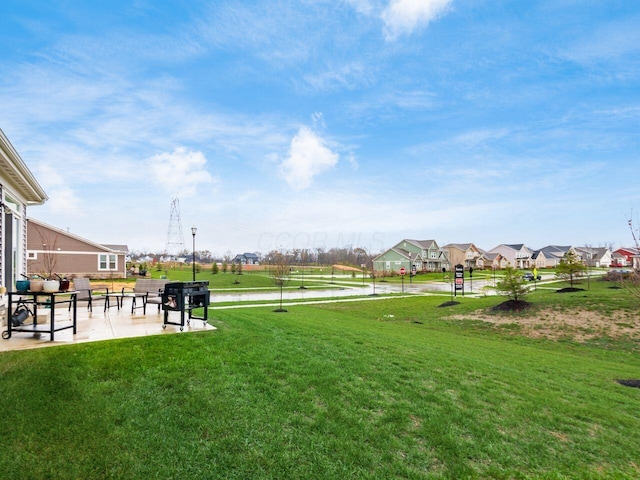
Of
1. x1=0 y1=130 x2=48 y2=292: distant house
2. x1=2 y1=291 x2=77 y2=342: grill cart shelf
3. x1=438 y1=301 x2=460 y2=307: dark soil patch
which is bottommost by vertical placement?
x1=438 y1=301 x2=460 y2=307: dark soil patch

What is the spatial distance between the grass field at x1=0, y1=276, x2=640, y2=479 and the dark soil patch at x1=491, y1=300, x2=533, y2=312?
9.79 meters

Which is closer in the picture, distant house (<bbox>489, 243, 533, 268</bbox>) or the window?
the window

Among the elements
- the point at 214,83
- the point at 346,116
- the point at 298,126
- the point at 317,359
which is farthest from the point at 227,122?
the point at 317,359

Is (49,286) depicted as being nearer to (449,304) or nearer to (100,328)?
(100,328)

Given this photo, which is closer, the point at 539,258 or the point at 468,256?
the point at 468,256

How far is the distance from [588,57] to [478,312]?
420 inches

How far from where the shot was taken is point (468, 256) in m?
66.6

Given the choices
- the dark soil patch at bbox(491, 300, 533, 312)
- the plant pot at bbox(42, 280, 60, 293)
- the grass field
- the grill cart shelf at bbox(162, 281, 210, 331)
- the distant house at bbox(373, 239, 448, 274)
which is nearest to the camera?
the grass field

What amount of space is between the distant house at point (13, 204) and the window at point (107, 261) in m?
23.5

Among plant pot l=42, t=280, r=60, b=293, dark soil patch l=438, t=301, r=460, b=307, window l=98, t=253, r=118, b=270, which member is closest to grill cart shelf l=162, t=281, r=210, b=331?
plant pot l=42, t=280, r=60, b=293

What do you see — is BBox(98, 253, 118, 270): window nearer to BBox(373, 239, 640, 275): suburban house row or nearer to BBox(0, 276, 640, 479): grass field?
BBox(0, 276, 640, 479): grass field

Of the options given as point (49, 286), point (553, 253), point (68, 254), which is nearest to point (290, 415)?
point (49, 286)

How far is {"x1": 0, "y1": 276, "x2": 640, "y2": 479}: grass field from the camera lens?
9.72 ft

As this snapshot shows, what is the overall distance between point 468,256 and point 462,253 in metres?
1.63
